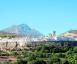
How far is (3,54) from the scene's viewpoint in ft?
233

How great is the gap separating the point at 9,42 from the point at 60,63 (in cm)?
4649

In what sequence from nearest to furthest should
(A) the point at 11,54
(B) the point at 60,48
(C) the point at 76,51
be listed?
(A) the point at 11,54, (C) the point at 76,51, (B) the point at 60,48

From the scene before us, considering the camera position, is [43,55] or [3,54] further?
[3,54]

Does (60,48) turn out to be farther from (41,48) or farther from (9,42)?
(9,42)

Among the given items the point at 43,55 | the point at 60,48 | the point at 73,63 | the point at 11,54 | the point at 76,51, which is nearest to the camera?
the point at 73,63

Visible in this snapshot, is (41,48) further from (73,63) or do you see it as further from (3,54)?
(73,63)

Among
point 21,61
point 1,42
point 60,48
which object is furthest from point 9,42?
point 21,61

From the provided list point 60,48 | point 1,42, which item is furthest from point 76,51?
point 1,42

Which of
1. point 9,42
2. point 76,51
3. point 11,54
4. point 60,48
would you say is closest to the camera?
point 11,54

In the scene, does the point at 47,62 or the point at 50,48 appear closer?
the point at 47,62

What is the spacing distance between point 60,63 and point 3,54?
68.8 ft

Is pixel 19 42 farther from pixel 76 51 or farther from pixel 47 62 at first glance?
pixel 47 62

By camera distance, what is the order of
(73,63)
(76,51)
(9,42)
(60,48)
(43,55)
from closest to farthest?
(73,63) → (43,55) → (76,51) → (60,48) → (9,42)

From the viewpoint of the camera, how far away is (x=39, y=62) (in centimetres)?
5312
